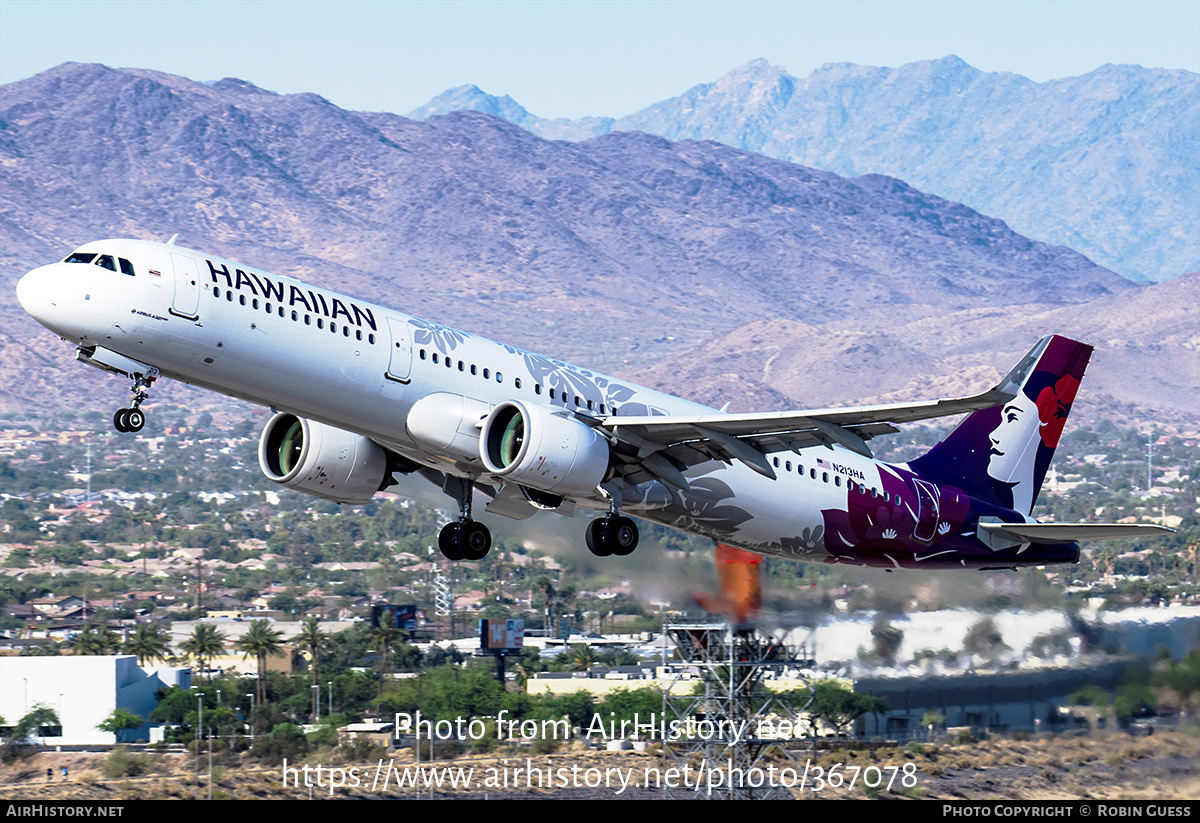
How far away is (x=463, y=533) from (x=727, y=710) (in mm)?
20493

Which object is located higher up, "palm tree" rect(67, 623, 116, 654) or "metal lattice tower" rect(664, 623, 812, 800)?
"palm tree" rect(67, 623, 116, 654)

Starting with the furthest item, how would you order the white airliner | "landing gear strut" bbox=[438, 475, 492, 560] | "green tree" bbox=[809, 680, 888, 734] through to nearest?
"green tree" bbox=[809, 680, 888, 734], "landing gear strut" bbox=[438, 475, 492, 560], the white airliner

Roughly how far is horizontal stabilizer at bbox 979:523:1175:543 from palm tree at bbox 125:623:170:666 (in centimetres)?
5961

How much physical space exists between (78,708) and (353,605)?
181 ft

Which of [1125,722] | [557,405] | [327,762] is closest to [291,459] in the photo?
[557,405]

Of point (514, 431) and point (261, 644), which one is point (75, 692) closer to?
point (261, 644)

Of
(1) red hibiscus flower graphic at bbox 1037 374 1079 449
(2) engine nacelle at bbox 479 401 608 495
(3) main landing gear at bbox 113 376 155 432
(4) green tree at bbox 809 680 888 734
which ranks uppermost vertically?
(1) red hibiscus flower graphic at bbox 1037 374 1079 449

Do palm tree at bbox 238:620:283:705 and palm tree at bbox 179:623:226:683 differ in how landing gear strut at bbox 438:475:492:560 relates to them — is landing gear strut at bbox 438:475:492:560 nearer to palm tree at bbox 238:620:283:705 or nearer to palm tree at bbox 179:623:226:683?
palm tree at bbox 238:620:283:705

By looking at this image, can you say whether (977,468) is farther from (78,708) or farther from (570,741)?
(78,708)

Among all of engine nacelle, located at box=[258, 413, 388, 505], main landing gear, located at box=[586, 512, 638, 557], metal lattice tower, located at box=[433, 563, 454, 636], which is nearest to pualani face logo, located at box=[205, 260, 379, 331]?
engine nacelle, located at box=[258, 413, 388, 505]

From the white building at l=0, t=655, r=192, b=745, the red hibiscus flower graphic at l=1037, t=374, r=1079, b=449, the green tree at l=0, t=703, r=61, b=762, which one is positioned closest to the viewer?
the red hibiscus flower graphic at l=1037, t=374, r=1079, b=449

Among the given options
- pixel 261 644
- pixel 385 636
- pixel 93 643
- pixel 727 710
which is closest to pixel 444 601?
pixel 385 636

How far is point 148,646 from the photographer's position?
9069 cm

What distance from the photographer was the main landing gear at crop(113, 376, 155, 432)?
30062 mm
